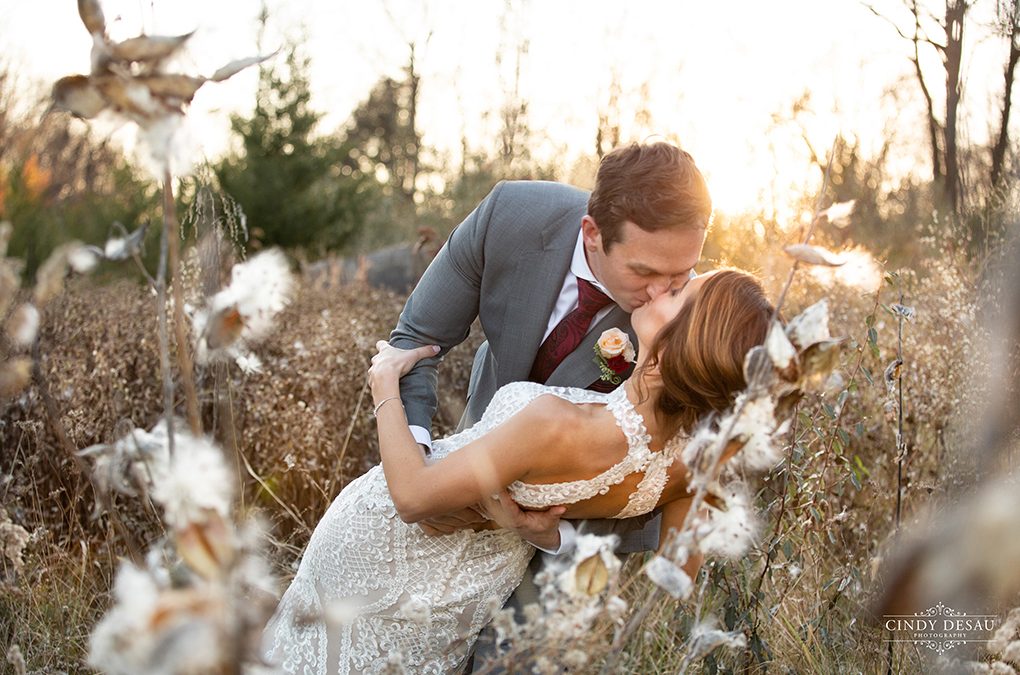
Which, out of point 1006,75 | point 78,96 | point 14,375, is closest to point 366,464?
point 14,375

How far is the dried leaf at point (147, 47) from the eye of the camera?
0.98m

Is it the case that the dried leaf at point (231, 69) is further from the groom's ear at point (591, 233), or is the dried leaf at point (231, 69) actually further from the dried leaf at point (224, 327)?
the groom's ear at point (591, 233)

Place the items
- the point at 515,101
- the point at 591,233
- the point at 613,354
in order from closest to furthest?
the point at 613,354 < the point at 591,233 < the point at 515,101

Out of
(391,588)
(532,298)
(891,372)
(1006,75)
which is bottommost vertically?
(391,588)

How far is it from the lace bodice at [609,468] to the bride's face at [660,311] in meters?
0.16

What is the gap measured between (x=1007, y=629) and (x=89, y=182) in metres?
19.3

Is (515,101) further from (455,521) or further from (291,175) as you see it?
(455,521)

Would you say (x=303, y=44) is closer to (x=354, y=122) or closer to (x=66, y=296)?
(x=354, y=122)

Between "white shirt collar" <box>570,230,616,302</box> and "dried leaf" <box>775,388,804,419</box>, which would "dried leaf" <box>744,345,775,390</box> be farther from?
"white shirt collar" <box>570,230,616,302</box>

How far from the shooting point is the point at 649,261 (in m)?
2.52

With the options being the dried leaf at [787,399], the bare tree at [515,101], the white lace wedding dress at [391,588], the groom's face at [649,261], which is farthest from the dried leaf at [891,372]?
the bare tree at [515,101]

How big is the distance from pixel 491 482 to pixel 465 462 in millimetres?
75

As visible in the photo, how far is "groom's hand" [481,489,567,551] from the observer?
2354mm

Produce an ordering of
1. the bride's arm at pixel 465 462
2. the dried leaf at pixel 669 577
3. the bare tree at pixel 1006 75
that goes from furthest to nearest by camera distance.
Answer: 1. the bare tree at pixel 1006 75
2. the bride's arm at pixel 465 462
3. the dried leaf at pixel 669 577
